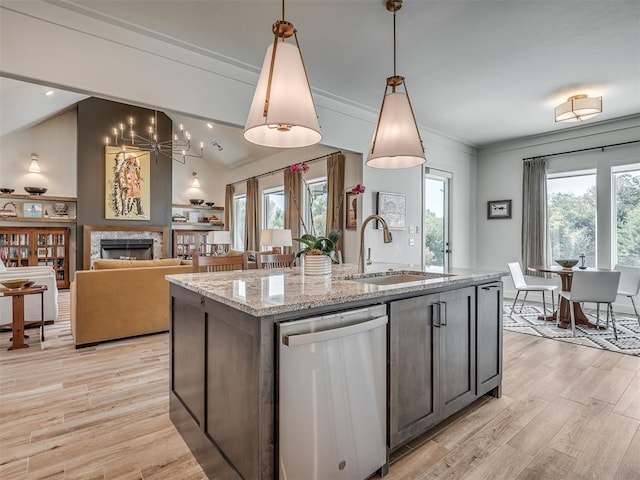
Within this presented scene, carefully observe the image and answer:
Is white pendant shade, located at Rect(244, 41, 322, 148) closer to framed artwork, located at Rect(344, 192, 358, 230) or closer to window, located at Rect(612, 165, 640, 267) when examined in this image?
framed artwork, located at Rect(344, 192, 358, 230)

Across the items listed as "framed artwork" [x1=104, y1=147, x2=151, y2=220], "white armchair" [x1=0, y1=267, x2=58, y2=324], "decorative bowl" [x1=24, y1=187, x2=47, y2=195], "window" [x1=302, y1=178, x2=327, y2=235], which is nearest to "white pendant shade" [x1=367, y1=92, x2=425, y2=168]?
"window" [x1=302, y1=178, x2=327, y2=235]

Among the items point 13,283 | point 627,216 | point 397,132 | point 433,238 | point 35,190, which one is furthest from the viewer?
point 35,190

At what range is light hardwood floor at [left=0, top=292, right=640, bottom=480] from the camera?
1.74 metres

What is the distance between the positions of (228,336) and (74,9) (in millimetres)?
2771

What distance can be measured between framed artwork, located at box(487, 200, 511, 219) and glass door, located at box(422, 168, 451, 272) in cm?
92

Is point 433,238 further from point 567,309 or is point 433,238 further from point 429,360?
point 429,360

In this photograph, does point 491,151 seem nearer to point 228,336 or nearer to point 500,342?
point 500,342

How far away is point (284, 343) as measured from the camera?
1309 mm

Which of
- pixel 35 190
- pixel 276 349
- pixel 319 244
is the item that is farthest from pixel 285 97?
pixel 35 190

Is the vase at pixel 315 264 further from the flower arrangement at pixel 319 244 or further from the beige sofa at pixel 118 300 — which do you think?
the beige sofa at pixel 118 300

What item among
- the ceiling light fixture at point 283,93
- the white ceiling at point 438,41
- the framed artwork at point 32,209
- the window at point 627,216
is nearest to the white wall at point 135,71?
the white ceiling at point 438,41

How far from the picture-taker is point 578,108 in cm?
398

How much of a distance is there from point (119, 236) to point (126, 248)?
308mm

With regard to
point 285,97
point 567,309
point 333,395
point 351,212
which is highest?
point 285,97
